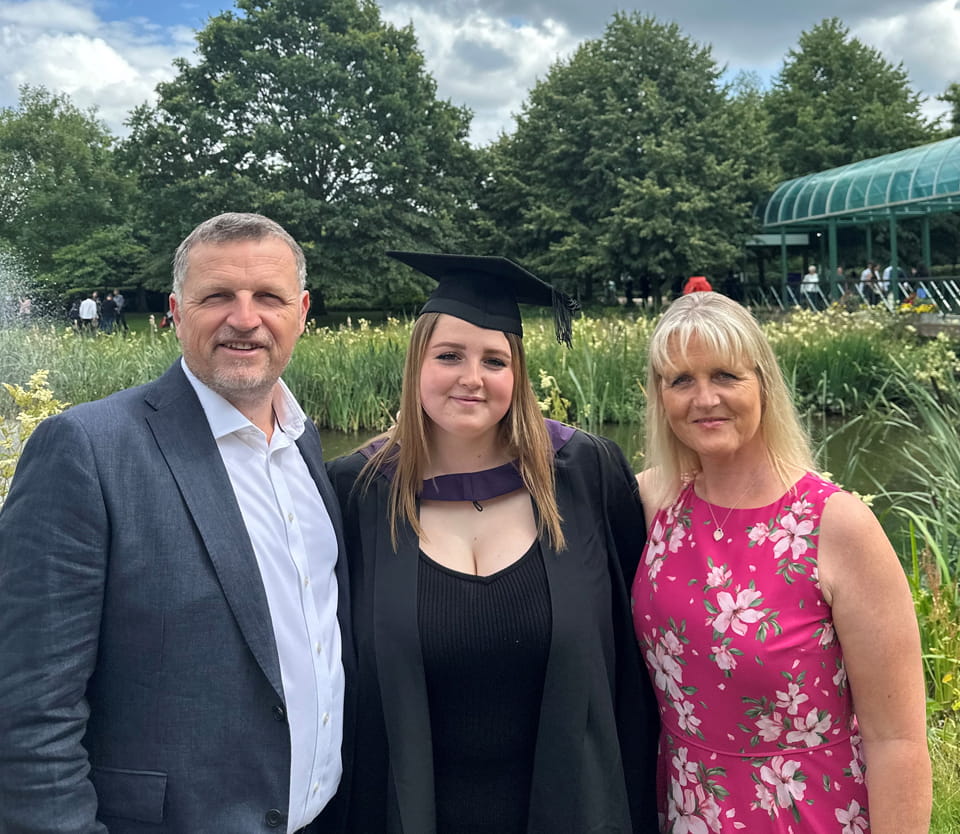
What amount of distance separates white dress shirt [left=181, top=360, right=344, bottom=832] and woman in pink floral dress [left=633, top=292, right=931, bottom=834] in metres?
0.80

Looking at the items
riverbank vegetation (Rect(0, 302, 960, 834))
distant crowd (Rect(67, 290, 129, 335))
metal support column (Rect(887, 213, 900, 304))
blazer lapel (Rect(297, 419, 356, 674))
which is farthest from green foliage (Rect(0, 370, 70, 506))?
distant crowd (Rect(67, 290, 129, 335))

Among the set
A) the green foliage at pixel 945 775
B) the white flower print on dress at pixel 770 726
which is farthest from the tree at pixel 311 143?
the white flower print on dress at pixel 770 726

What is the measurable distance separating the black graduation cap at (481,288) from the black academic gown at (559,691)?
0.50 meters

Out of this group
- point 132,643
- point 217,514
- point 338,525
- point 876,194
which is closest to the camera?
point 132,643

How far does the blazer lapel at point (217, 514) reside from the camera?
1.71 metres

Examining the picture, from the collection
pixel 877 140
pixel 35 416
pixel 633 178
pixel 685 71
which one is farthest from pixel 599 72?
pixel 35 416

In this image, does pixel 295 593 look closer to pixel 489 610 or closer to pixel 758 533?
pixel 489 610

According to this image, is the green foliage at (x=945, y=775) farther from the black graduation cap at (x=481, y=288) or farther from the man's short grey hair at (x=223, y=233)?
the man's short grey hair at (x=223, y=233)

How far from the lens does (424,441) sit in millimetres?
2346

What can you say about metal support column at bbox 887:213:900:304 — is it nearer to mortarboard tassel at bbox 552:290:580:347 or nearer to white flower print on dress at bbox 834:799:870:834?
mortarboard tassel at bbox 552:290:580:347

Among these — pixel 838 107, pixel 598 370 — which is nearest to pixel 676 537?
pixel 598 370

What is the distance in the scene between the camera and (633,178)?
2764cm

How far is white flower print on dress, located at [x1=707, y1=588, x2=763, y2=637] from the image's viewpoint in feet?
6.08

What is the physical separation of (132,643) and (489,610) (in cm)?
85
